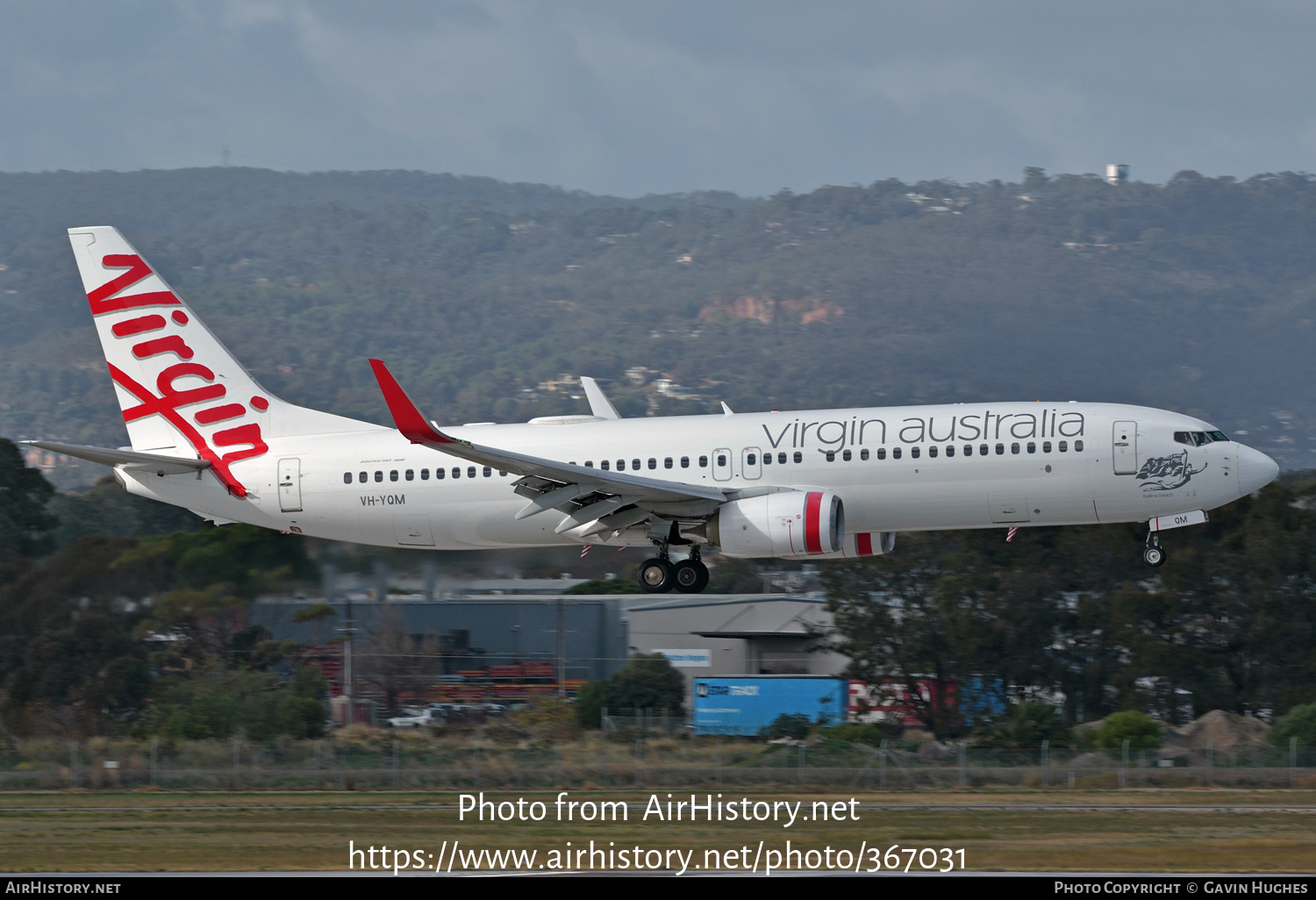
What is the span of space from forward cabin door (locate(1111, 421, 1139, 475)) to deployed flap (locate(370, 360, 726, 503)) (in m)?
8.23

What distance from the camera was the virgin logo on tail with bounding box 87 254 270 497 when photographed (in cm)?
3616

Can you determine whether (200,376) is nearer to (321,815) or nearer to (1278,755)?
(321,815)

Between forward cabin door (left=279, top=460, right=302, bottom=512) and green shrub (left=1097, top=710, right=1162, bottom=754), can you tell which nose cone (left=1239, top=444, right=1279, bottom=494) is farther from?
forward cabin door (left=279, top=460, right=302, bottom=512)

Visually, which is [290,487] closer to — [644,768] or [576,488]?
[576,488]

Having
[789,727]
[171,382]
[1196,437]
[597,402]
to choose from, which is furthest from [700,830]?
[789,727]

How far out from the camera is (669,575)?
34000mm

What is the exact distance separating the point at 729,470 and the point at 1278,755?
1385 cm

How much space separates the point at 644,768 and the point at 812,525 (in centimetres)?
705

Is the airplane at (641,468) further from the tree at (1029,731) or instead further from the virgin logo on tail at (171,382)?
the tree at (1029,731)

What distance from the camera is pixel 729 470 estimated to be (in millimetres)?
32906

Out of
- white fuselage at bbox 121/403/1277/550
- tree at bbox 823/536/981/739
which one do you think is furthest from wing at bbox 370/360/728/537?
tree at bbox 823/536/981/739

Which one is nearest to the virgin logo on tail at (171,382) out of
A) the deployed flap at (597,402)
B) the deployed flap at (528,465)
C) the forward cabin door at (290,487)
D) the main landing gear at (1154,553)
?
the forward cabin door at (290,487)

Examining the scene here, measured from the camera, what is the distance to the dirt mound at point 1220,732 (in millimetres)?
46094
